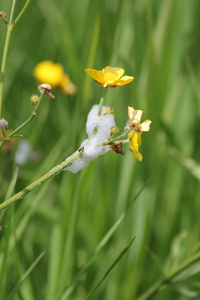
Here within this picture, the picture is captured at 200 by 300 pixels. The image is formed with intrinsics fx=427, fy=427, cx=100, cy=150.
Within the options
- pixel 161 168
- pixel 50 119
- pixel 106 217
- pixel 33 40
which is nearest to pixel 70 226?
pixel 106 217

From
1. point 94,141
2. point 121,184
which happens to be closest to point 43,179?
point 94,141

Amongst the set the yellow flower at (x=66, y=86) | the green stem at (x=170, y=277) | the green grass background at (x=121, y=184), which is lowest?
the green stem at (x=170, y=277)

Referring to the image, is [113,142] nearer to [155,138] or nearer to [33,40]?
[155,138]

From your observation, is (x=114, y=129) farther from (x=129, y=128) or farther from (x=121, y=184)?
(x=121, y=184)

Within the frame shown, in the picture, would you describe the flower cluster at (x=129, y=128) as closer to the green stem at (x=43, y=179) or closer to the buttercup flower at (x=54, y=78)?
the green stem at (x=43, y=179)

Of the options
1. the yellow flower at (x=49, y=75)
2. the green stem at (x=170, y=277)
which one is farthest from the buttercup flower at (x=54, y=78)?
the green stem at (x=170, y=277)

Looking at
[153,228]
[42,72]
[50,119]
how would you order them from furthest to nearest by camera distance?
[50,119]
[42,72]
[153,228]
